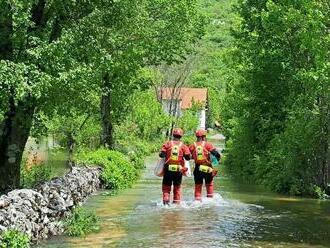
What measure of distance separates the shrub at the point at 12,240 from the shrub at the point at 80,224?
2.75 metres

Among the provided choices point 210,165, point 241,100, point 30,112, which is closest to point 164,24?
point 241,100

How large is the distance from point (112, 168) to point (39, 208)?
40.8ft

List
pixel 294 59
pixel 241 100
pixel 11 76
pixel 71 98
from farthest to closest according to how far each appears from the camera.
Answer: pixel 241 100 → pixel 294 59 → pixel 71 98 → pixel 11 76

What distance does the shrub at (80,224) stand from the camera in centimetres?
1231

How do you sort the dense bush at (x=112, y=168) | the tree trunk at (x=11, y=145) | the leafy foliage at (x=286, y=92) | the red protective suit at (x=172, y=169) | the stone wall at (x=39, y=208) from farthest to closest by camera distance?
1. the dense bush at (x=112, y=168)
2. the leafy foliage at (x=286, y=92)
3. the red protective suit at (x=172, y=169)
4. the tree trunk at (x=11, y=145)
5. the stone wall at (x=39, y=208)

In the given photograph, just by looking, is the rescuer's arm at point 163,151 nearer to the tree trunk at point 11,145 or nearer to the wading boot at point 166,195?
the wading boot at point 166,195

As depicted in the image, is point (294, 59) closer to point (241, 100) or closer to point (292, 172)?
point (292, 172)

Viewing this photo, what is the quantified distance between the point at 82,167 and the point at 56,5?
7.29 m

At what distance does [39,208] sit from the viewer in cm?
1170

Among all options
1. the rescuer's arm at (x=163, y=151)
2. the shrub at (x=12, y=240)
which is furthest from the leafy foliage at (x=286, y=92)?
the shrub at (x=12, y=240)

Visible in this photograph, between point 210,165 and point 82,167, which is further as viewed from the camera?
point 82,167

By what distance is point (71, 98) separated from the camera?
50.0 ft

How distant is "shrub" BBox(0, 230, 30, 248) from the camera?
30.1ft

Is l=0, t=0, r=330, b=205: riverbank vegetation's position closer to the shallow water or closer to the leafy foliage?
the leafy foliage
